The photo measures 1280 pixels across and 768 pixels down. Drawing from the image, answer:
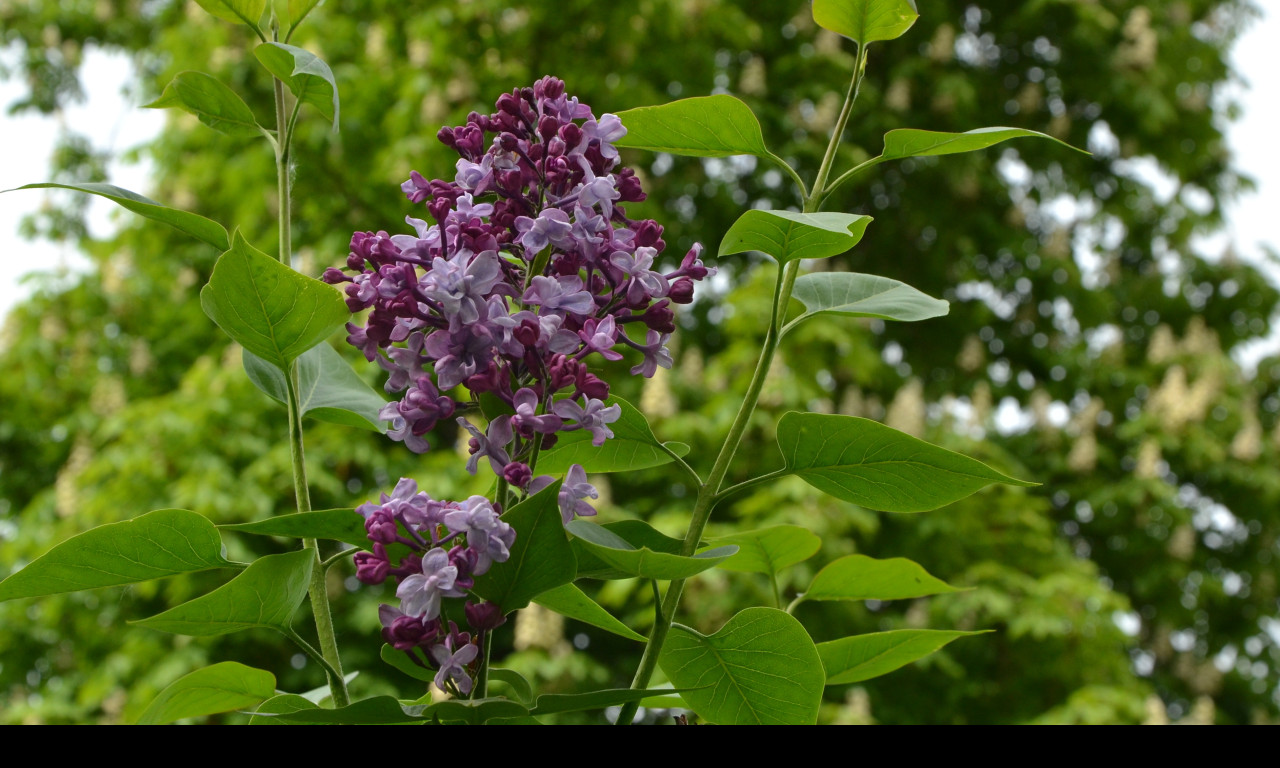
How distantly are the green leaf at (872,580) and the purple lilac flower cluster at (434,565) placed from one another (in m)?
0.24

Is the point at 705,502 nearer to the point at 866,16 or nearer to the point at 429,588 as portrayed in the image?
the point at 429,588

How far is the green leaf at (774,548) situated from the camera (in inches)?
22.9

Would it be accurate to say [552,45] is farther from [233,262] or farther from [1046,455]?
[233,262]

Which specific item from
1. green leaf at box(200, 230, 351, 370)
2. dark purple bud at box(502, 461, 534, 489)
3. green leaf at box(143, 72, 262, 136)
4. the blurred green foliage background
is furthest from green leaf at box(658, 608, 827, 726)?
the blurred green foliage background

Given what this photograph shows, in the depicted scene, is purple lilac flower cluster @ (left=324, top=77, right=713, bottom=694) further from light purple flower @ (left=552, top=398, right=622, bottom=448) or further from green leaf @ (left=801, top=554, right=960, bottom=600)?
green leaf @ (left=801, top=554, right=960, bottom=600)

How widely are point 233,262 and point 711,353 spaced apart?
482 cm

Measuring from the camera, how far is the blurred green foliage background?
3750mm

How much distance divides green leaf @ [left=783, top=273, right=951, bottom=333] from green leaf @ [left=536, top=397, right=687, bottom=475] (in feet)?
0.31

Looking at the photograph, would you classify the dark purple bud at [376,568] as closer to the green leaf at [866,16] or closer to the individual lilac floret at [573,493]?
the individual lilac floret at [573,493]

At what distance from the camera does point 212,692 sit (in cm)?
50

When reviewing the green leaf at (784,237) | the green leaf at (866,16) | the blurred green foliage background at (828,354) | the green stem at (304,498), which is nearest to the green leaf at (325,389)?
the green stem at (304,498)

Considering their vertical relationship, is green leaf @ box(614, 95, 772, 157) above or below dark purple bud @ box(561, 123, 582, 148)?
below

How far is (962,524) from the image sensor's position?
172 inches

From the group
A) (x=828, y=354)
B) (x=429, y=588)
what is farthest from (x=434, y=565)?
(x=828, y=354)
